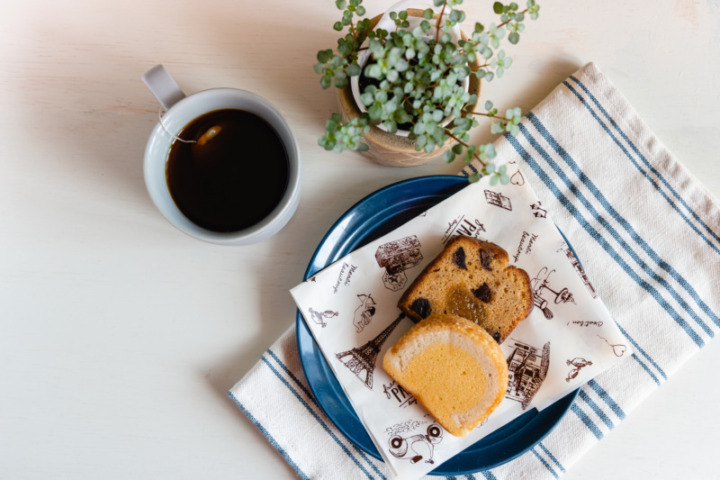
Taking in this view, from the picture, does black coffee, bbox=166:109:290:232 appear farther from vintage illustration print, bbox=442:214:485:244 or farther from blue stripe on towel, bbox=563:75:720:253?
blue stripe on towel, bbox=563:75:720:253

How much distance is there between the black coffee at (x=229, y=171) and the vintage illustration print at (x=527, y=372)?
541 millimetres

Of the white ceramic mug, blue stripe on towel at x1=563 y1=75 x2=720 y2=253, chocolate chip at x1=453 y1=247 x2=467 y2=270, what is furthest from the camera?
blue stripe on towel at x1=563 y1=75 x2=720 y2=253

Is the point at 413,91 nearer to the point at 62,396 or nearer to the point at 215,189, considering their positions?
the point at 215,189

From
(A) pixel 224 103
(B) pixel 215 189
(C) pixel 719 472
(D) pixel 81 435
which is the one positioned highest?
(A) pixel 224 103

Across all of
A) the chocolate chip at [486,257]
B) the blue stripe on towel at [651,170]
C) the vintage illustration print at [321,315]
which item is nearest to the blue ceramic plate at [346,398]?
the vintage illustration print at [321,315]

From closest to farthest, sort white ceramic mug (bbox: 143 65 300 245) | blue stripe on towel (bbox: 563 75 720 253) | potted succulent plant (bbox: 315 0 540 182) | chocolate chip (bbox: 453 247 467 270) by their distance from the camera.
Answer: potted succulent plant (bbox: 315 0 540 182), white ceramic mug (bbox: 143 65 300 245), chocolate chip (bbox: 453 247 467 270), blue stripe on towel (bbox: 563 75 720 253)

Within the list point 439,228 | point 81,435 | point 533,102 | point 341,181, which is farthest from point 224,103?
point 81,435

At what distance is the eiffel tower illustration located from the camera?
1.01m

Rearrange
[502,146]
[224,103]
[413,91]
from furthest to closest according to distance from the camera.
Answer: [502,146] → [224,103] → [413,91]

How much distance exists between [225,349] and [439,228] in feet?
1.64

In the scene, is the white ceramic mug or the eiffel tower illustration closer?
the white ceramic mug

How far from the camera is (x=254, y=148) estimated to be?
3.18 ft

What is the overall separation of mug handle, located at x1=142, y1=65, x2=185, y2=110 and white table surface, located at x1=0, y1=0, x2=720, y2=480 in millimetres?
219

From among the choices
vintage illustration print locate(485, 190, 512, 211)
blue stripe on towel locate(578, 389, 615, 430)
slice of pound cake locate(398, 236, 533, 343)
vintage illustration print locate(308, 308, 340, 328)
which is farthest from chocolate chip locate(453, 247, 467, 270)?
blue stripe on towel locate(578, 389, 615, 430)
